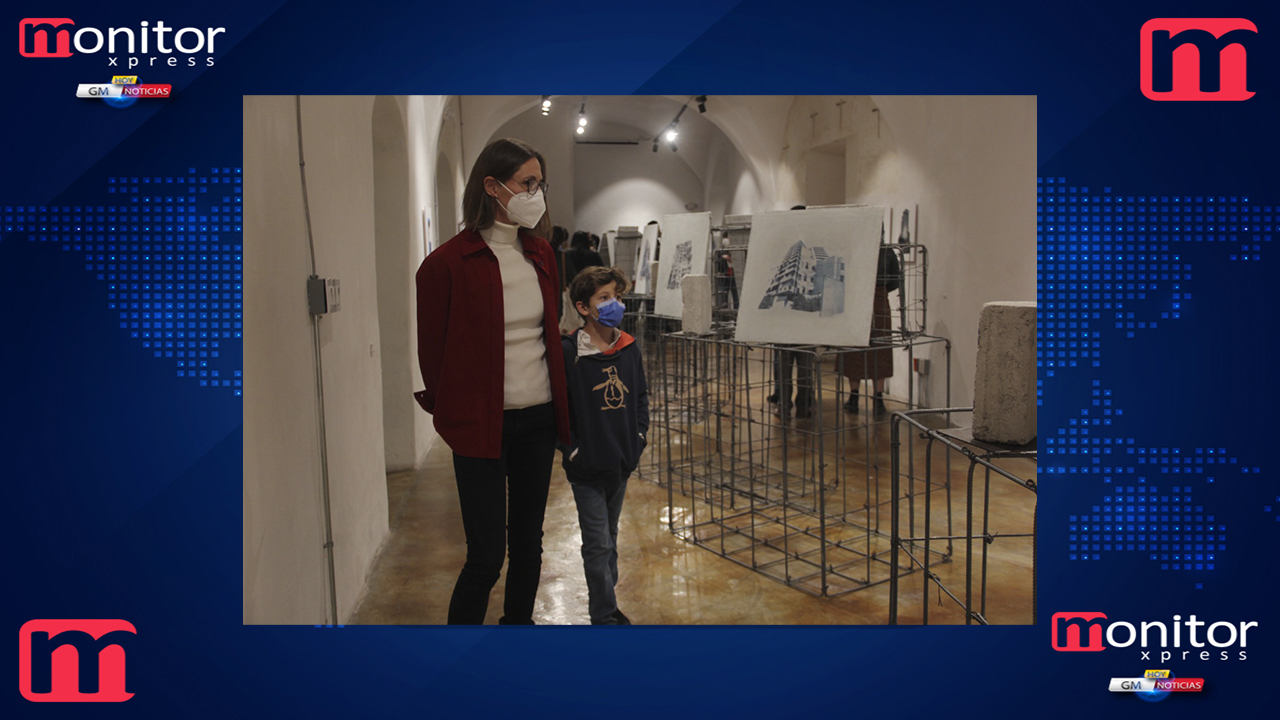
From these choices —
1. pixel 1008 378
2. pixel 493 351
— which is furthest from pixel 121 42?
pixel 1008 378

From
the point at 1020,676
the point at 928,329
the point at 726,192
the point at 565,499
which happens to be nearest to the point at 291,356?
the point at 1020,676

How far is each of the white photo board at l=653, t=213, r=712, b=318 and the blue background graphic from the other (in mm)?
3454

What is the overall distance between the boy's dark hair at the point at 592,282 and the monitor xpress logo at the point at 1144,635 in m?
1.42

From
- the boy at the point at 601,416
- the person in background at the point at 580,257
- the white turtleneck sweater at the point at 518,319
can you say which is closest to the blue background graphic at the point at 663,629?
the white turtleneck sweater at the point at 518,319

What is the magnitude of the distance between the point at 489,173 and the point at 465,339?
40cm

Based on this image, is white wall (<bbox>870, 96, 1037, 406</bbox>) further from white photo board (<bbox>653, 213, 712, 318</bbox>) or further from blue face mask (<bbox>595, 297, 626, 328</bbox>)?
blue face mask (<bbox>595, 297, 626, 328</bbox>)

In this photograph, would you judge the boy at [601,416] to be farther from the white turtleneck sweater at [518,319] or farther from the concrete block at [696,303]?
the concrete block at [696,303]

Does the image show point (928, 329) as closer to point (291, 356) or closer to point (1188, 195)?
point (1188, 195)

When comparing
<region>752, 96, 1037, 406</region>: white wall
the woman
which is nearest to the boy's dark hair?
the woman

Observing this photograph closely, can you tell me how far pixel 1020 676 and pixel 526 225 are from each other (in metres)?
1.54

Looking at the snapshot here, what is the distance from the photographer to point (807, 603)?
10.6 feet

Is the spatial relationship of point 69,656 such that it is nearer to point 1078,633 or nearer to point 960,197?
point 1078,633

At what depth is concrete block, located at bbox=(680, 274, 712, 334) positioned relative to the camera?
159 inches

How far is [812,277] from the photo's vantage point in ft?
11.7
